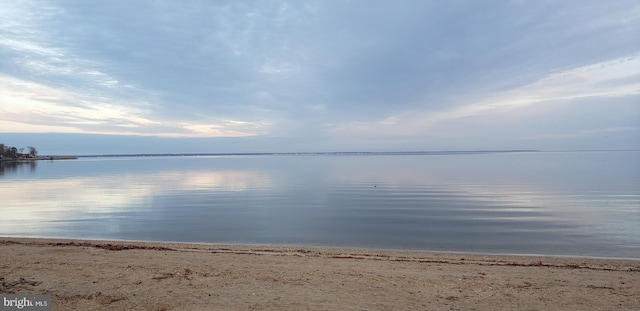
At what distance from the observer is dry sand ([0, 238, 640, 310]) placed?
6.59m

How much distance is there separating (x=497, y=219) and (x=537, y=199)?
920 centimetres

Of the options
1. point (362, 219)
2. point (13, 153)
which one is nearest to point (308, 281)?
point (362, 219)

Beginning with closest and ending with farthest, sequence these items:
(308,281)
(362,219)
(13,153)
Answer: (308,281) < (362,219) < (13,153)

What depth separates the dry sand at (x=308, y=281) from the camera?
6586 millimetres

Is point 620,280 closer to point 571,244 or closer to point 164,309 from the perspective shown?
point 571,244

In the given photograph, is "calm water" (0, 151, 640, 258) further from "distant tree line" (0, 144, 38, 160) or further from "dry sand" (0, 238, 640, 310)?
"distant tree line" (0, 144, 38, 160)

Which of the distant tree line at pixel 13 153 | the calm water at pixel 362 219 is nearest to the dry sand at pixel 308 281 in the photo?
the calm water at pixel 362 219

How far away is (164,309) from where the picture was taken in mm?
6234

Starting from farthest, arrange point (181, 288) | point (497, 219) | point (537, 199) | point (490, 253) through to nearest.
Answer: point (537, 199)
point (497, 219)
point (490, 253)
point (181, 288)

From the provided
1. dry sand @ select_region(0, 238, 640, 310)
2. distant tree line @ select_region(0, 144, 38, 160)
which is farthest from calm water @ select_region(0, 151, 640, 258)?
distant tree line @ select_region(0, 144, 38, 160)

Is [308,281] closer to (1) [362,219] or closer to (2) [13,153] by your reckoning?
(1) [362,219]

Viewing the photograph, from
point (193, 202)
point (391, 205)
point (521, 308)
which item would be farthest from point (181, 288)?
point (193, 202)

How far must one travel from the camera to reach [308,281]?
25.8 ft

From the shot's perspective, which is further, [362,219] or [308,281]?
[362,219]
